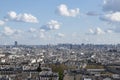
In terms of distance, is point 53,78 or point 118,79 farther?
point 53,78

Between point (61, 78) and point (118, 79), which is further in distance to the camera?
point (61, 78)

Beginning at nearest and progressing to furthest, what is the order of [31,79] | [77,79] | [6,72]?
[31,79] < [77,79] < [6,72]

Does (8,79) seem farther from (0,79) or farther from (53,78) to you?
(53,78)

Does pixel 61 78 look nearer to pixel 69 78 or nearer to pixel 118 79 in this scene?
pixel 69 78

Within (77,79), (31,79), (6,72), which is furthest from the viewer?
(6,72)

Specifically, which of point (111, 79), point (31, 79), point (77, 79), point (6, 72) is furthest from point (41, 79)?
point (6, 72)

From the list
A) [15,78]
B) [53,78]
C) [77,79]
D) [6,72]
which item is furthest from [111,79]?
[6,72]

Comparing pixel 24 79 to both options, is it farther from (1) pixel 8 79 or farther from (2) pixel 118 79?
(2) pixel 118 79

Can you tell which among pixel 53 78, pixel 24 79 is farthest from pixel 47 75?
pixel 24 79
